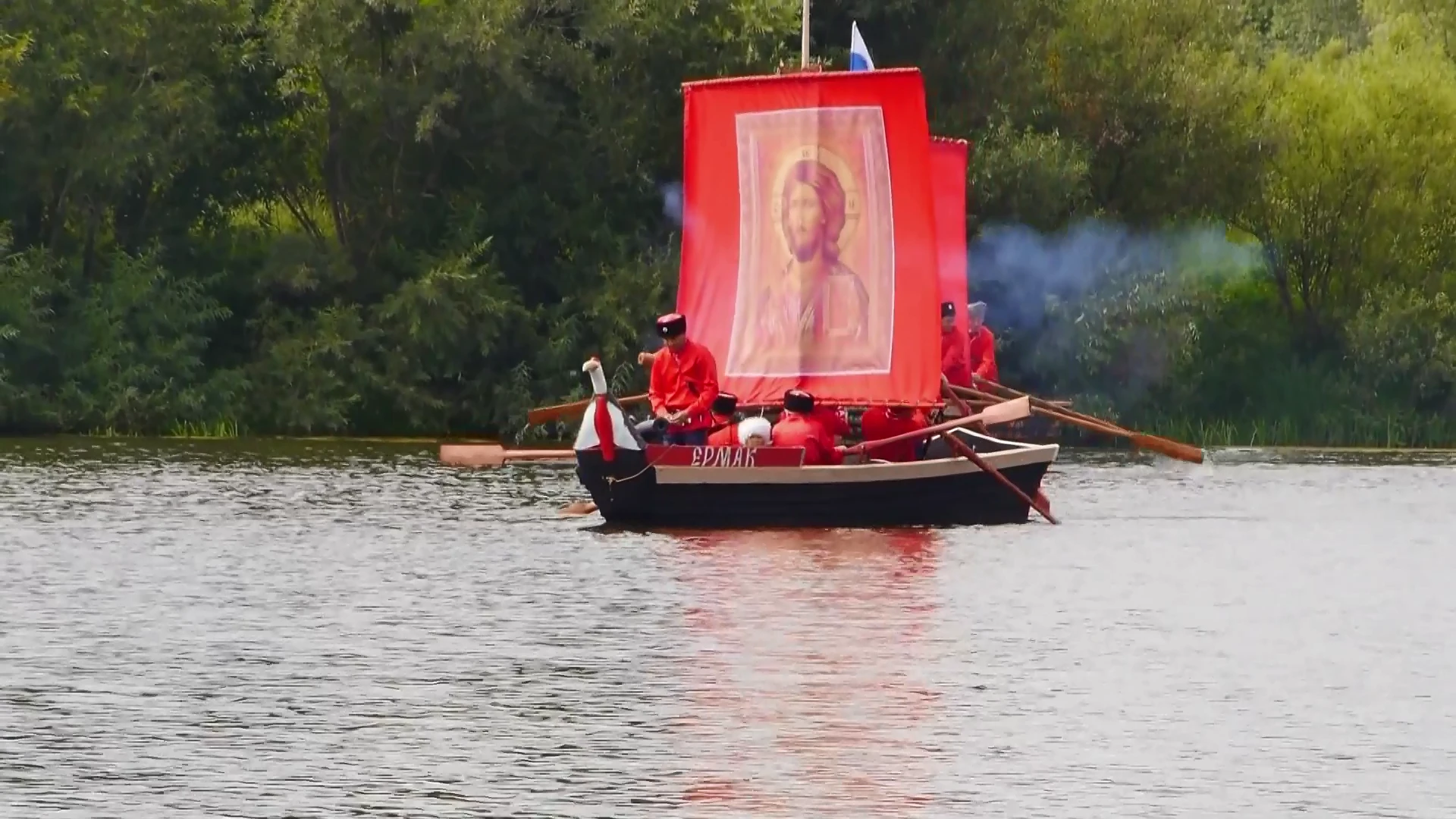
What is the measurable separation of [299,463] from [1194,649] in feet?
72.9

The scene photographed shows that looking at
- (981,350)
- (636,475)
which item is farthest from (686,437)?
(981,350)

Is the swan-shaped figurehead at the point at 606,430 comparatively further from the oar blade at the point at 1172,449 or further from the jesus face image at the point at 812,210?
the oar blade at the point at 1172,449

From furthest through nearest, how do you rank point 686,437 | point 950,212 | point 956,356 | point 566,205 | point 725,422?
point 566,205 → point 950,212 → point 956,356 → point 725,422 → point 686,437

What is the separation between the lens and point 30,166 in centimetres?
4962

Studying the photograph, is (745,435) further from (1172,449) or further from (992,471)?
(1172,449)

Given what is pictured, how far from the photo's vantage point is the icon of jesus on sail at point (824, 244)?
104 feet

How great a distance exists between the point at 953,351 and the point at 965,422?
4549 mm

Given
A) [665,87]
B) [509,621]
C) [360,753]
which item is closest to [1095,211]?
[665,87]

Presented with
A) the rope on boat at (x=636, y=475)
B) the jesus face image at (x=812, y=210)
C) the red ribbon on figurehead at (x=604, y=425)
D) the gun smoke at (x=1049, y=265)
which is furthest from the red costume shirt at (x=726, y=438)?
the gun smoke at (x=1049, y=265)

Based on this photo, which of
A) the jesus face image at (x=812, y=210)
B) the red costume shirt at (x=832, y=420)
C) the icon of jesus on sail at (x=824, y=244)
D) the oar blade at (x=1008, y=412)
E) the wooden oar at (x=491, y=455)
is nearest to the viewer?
the oar blade at (x=1008, y=412)

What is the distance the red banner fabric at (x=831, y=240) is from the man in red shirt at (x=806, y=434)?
1975 mm

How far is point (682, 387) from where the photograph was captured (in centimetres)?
2933

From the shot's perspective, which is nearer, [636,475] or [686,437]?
[636,475]

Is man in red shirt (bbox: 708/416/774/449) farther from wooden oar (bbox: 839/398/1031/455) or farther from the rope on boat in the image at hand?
wooden oar (bbox: 839/398/1031/455)
